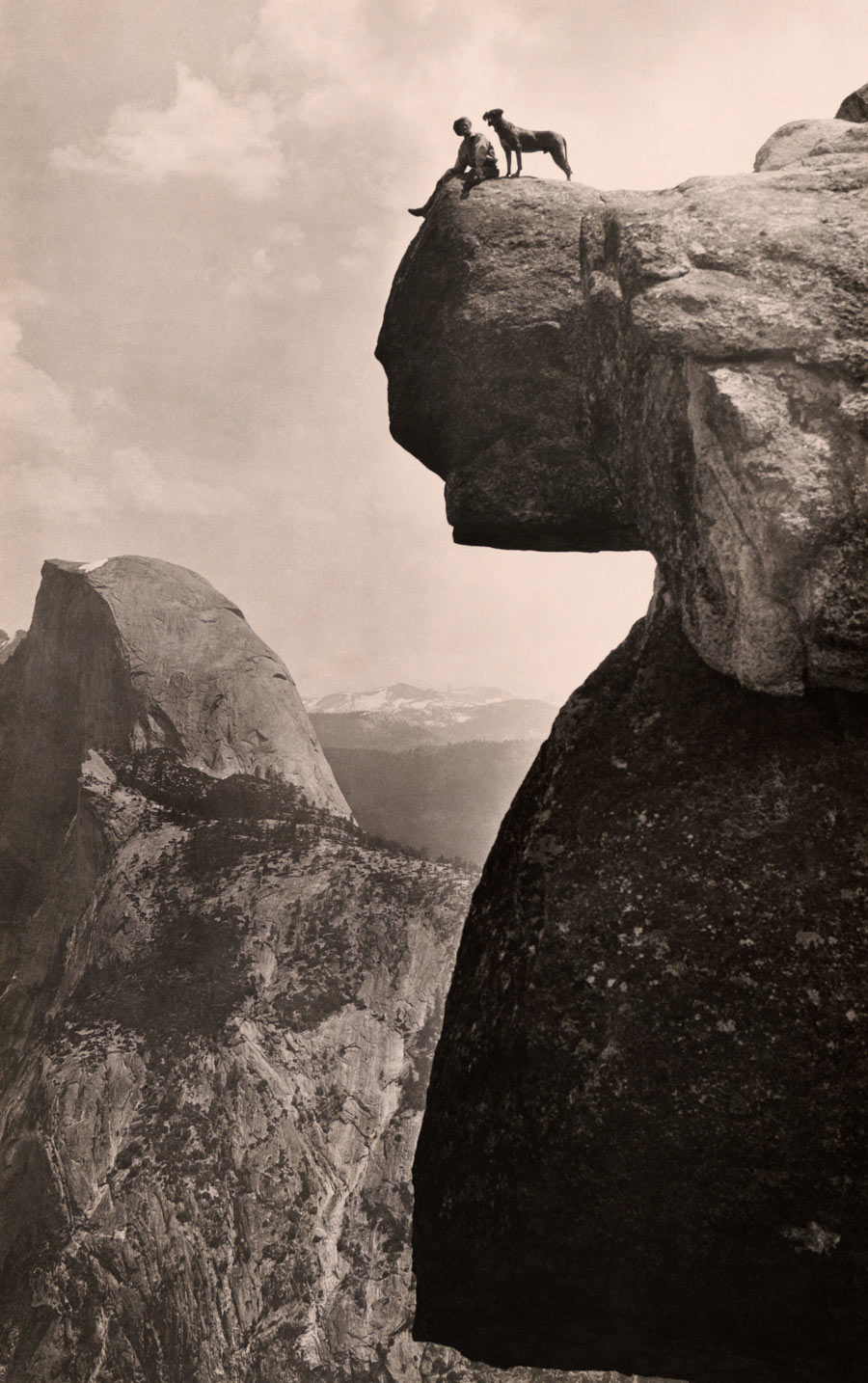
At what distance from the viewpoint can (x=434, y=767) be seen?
58125 millimetres

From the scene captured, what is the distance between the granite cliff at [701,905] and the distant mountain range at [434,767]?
1499 inches

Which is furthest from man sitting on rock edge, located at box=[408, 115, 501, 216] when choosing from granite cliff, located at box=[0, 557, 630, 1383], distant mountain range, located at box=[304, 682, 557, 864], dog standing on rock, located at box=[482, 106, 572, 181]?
distant mountain range, located at box=[304, 682, 557, 864]

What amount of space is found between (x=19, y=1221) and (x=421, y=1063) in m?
12.2

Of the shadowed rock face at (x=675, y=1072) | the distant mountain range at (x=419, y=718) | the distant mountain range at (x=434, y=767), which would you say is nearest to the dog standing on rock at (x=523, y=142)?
the shadowed rock face at (x=675, y=1072)

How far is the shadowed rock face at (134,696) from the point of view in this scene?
136 ft

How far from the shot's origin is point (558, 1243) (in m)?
4.76

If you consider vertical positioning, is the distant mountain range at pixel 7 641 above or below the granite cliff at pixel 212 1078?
above

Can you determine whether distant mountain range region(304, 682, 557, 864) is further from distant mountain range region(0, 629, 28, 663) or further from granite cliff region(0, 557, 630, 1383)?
distant mountain range region(0, 629, 28, 663)

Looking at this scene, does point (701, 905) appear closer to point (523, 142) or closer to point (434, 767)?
point (523, 142)

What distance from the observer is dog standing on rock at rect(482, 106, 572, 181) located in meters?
8.48

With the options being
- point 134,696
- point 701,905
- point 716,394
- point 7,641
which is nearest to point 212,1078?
point 134,696

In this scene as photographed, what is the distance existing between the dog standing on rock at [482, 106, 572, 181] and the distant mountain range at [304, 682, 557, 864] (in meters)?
36.7

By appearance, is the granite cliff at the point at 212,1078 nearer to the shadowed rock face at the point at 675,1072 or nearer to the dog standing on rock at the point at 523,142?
the shadowed rock face at the point at 675,1072

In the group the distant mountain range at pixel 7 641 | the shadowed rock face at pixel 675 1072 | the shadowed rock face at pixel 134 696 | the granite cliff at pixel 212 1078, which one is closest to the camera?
the shadowed rock face at pixel 675 1072
